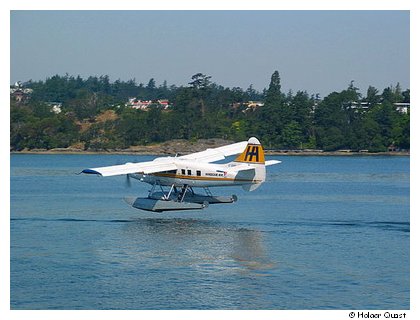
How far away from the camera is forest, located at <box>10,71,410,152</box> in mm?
102688

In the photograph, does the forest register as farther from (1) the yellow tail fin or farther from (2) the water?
(1) the yellow tail fin

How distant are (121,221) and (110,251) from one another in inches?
257

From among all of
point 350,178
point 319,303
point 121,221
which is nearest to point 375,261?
point 319,303

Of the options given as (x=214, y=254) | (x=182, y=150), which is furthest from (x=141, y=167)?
(x=182, y=150)

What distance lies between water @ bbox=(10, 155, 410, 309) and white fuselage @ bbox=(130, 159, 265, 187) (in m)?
1.38

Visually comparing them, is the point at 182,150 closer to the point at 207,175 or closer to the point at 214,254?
the point at 207,175

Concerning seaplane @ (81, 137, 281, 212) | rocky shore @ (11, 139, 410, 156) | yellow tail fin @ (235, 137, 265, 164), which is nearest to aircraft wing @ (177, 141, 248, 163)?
seaplane @ (81, 137, 281, 212)

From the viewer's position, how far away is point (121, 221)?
34.6 m

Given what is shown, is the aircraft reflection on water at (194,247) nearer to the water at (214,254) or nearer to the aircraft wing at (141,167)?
the water at (214,254)

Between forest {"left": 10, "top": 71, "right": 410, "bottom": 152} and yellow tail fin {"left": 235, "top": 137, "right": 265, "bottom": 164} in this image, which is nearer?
yellow tail fin {"left": 235, "top": 137, "right": 265, "bottom": 164}

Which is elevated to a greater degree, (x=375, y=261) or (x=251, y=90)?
(x=251, y=90)

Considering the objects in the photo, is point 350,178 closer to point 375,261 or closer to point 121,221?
point 121,221

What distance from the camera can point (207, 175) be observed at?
36094mm

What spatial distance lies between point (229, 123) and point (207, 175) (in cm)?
7430
